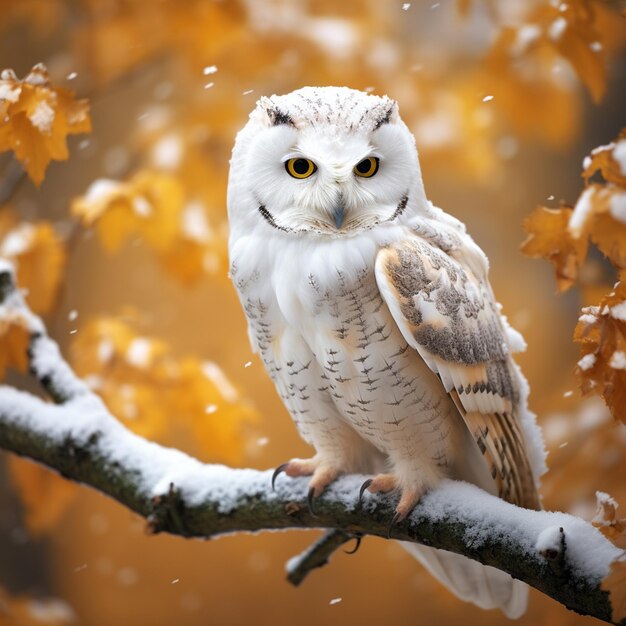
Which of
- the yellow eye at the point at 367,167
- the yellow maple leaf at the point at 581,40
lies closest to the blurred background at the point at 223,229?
the yellow maple leaf at the point at 581,40

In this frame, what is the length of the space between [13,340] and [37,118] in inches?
14.6

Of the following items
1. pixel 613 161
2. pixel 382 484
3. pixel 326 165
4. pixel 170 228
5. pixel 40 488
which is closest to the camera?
pixel 613 161

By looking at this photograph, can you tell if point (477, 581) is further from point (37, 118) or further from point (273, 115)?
point (37, 118)

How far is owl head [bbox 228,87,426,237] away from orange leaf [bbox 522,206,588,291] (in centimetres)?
14

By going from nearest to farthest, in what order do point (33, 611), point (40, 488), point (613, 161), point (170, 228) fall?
point (613, 161), point (170, 228), point (40, 488), point (33, 611)

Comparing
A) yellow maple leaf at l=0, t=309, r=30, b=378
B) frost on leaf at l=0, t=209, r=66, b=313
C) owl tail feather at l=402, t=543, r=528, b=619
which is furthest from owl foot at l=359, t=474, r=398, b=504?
frost on leaf at l=0, t=209, r=66, b=313

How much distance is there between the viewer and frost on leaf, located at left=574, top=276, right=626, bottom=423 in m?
0.56

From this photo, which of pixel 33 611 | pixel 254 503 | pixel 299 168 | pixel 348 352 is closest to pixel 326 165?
pixel 299 168

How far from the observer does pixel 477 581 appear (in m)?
0.87

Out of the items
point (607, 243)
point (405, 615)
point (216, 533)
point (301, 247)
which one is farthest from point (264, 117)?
point (405, 615)

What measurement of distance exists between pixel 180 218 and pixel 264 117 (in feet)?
1.75

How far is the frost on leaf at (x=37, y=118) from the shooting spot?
68cm

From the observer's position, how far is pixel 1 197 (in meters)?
1.16

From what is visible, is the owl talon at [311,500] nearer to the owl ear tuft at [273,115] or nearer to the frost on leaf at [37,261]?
the owl ear tuft at [273,115]
